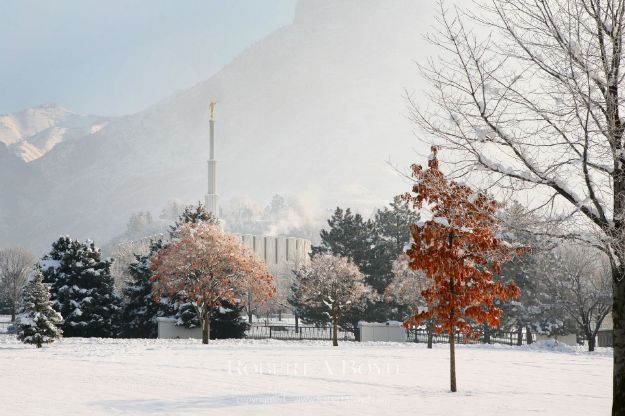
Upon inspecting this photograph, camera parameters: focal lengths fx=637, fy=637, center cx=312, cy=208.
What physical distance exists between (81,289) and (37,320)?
13.5 m

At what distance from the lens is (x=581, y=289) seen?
40.5 meters

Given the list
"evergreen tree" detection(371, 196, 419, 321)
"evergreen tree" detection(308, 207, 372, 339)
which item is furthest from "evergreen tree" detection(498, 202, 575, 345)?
"evergreen tree" detection(308, 207, 372, 339)

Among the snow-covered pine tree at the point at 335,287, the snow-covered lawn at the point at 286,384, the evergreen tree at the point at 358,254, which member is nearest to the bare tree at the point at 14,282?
the evergreen tree at the point at 358,254

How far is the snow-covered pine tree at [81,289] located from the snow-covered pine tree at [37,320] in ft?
37.1

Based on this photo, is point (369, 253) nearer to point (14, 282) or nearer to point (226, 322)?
point (226, 322)

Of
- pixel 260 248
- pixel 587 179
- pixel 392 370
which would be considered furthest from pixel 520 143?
pixel 260 248

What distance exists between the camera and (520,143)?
1095cm

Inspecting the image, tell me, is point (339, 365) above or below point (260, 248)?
below

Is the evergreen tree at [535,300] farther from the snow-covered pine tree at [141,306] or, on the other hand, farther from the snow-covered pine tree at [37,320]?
the snow-covered pine tree at [37,320]

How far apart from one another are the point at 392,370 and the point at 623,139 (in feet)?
44.3

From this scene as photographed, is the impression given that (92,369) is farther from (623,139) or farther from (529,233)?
(623,139)

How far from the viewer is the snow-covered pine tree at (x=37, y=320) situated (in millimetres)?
30719

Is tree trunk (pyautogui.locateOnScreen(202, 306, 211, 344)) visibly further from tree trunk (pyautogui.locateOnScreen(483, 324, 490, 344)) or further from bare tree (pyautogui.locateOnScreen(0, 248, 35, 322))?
bare tree (pyautogui.locateOnScreen(0, 248, 35, 322))

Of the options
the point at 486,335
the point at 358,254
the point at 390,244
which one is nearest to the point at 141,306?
the point at 358,254
